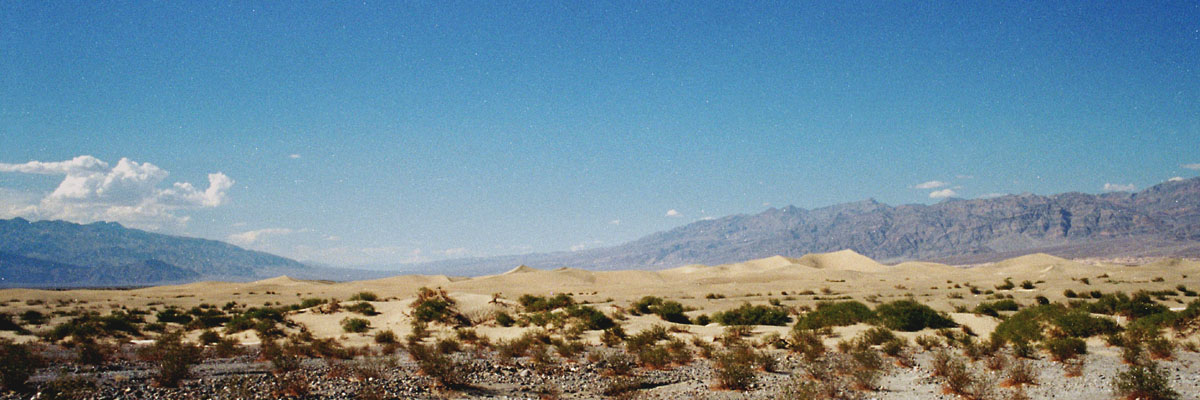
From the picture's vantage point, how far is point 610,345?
20594 millimetres

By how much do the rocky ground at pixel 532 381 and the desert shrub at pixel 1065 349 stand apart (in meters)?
0.33

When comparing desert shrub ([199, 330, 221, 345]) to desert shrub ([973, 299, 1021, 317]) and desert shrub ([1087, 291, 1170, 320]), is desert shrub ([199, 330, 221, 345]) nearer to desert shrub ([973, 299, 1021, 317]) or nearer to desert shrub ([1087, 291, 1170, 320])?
desert shrub ([973, 299, 1021, 317])

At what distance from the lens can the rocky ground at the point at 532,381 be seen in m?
12.0

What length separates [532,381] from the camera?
14.4 meters

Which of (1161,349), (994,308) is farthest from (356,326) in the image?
(994,308)

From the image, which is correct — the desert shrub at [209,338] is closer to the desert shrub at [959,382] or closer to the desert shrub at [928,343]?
the desert shrub at [959,382]

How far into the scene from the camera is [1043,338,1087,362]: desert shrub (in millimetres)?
15172

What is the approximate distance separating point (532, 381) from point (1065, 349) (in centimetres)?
1317

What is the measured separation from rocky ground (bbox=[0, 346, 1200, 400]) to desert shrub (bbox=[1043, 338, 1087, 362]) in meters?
0.33

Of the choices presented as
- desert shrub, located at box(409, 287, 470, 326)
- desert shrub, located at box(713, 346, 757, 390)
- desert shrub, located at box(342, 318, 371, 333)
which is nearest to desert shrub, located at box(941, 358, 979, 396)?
desert shrub, located at box(713, 346, 757, 390)

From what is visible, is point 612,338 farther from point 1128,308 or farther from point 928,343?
point 1128,308

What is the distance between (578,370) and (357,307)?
66.7 ft

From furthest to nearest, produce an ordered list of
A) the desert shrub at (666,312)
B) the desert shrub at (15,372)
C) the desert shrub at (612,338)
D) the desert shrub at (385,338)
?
the desert shrub at (666,312) < the desert shrub at (385,338) < the desert shrub at (612,338) < the desert shrub at (15,372)

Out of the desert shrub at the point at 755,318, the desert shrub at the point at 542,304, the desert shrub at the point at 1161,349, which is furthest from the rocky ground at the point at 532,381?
the desert shrub at the point at 542,304
